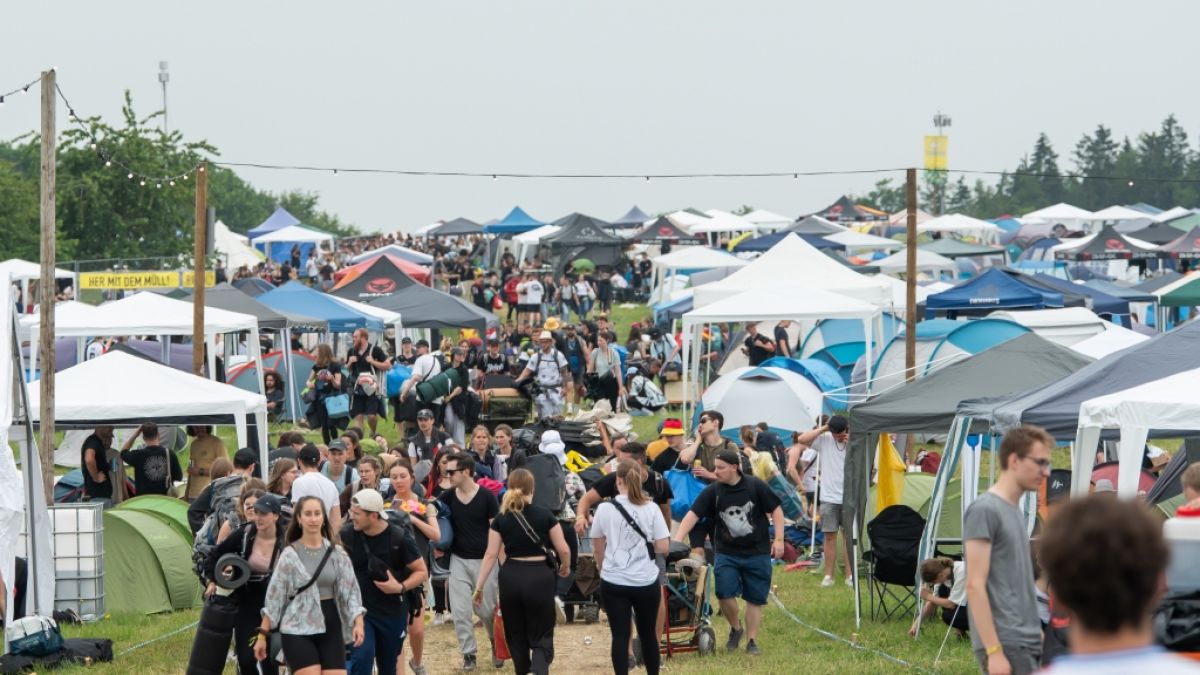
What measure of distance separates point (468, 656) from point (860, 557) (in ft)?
13.4

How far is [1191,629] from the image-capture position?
6309mm

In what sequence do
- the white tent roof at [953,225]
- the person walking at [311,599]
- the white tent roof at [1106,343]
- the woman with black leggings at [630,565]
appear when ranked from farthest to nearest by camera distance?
the white tent roof at [953,225] < the white tent roof at [1106,343] < the woman with black leggings at [630,565] < the person walking at [311,599]

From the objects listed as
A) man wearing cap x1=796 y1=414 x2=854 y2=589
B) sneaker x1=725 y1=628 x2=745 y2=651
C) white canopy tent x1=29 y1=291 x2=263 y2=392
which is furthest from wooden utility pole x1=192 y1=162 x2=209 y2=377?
sneaker x1=725 y1=628 x2=745 y2=651

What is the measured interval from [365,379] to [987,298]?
11.2 m

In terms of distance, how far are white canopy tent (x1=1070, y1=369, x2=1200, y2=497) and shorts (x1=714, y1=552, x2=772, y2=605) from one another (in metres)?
2.21

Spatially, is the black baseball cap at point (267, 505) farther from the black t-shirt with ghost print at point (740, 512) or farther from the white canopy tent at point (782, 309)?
the white canopy tent at point (782, 309)

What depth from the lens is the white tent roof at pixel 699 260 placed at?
138ft

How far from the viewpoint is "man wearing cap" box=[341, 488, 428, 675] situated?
9117mm

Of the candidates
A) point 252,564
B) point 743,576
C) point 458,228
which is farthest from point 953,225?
point 252,564

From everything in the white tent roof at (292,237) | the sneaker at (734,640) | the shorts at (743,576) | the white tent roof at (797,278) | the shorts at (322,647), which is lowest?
the sneaker at (734,640)

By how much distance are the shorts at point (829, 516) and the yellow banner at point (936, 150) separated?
111 m

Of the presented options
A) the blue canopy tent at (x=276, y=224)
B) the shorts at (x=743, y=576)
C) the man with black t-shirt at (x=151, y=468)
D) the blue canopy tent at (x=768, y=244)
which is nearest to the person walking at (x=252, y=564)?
the shorts at (x=743, y=576)

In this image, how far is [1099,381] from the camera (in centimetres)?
1063

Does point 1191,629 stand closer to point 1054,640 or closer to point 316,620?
point 1054,640
